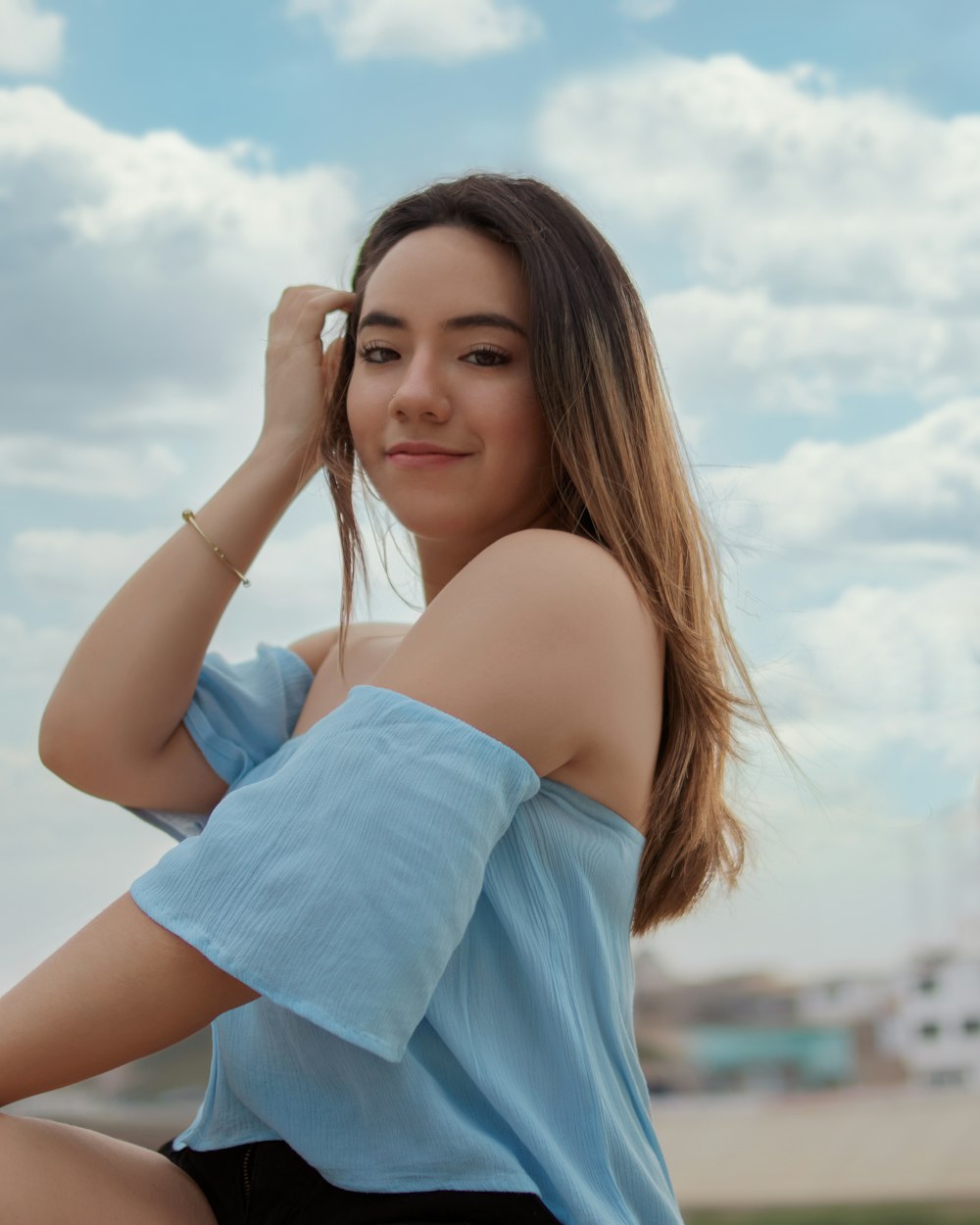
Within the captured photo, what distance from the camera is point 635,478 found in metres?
1.34

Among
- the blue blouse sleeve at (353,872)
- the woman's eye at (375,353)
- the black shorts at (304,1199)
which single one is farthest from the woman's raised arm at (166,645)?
the blue blouse sleeve at (353,872)

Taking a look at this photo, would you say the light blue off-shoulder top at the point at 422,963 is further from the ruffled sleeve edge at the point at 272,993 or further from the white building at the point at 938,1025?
the white building at the point at 938,1025

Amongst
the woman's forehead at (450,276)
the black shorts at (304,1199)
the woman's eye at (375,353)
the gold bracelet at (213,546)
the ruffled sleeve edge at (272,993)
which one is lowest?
the black shorts at (304,1199)

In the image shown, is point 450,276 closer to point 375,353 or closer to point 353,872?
point 375,353

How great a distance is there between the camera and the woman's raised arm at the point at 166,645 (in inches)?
60.9

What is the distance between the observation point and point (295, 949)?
0.95 metres

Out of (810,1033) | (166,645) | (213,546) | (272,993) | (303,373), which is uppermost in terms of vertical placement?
(303,373)

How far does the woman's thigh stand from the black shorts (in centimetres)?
3

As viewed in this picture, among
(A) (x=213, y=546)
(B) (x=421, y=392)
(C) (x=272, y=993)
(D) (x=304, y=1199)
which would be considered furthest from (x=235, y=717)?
(C) (x=272, y=993)

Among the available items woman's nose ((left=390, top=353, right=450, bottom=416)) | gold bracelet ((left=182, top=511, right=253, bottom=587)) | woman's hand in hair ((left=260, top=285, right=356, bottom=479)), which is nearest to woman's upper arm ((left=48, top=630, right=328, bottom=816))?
gold bracelet ((left=182, top=511, right=253, bottom=587))

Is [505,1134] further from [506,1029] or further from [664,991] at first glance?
[664,991]

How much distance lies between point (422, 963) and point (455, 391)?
0.60 m

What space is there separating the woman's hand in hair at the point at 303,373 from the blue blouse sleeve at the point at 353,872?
711mm

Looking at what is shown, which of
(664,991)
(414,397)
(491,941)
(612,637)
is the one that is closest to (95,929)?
(491,941)
